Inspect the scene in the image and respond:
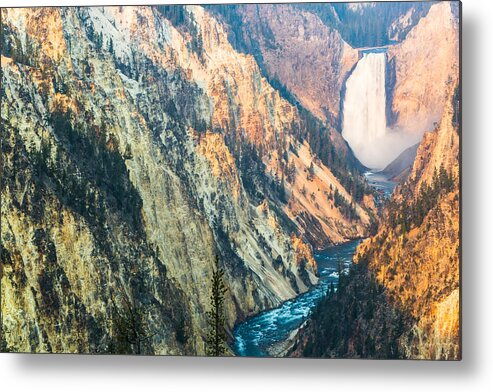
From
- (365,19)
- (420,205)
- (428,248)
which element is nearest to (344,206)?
(420,205)

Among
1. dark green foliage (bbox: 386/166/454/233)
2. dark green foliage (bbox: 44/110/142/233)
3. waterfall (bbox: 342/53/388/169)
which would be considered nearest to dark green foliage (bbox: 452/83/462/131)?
dark green foliage (bbox: 386/166/454/233)

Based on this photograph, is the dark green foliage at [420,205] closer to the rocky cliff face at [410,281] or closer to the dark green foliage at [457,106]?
the rocky cliff face at [410,281]

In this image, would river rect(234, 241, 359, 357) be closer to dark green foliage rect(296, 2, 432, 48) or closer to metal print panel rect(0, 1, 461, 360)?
metal print panel rect(0, 1, 461, 360)

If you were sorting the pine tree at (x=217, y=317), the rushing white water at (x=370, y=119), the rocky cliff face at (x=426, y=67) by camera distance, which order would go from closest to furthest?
the rocky cliff face at (x=426, y=67) → the rushing white water at (x=370, y=119) → the pine tree at (x=217, y=317)

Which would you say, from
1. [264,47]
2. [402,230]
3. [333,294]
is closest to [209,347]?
[333,294]

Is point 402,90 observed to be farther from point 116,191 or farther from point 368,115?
point 116,191

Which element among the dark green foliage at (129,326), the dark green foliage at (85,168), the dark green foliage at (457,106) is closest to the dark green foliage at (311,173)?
the dark green foliage at (457,106)

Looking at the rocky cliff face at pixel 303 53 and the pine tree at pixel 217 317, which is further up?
the rocky cliff face at pixel 303 53
